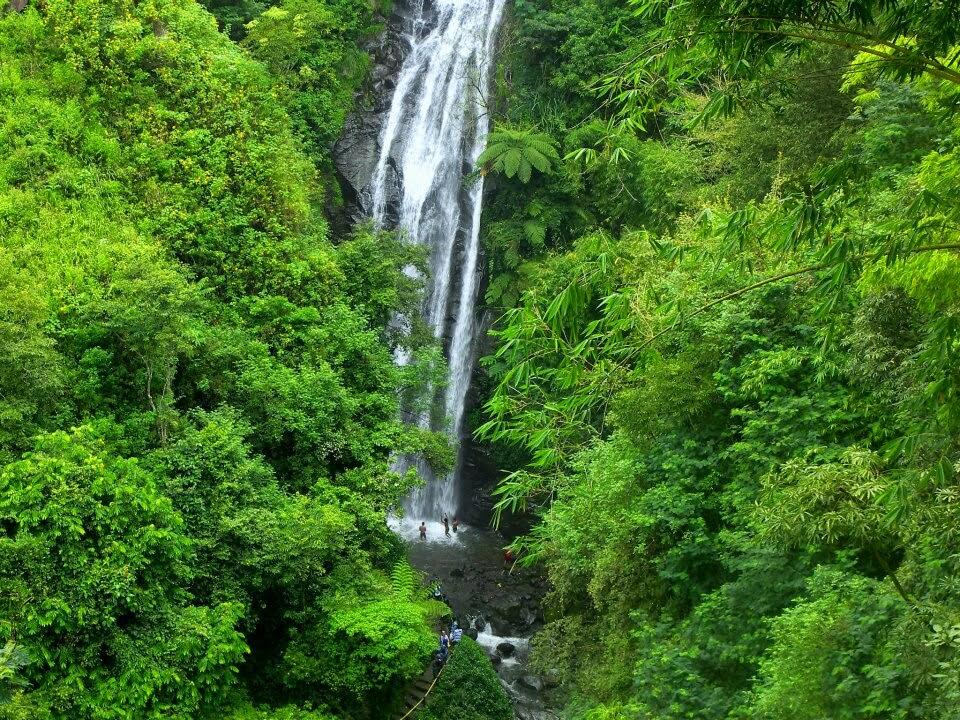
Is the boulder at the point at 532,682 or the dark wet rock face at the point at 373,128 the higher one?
the dark wet rock face at the point at 373,128

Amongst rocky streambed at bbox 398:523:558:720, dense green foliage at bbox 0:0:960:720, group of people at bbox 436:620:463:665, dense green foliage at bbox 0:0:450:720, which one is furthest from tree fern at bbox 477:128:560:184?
group of people at bbox 436:620:463:665

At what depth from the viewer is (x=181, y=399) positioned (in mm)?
14031

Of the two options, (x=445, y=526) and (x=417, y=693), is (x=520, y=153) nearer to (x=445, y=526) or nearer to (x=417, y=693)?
(x=445, y=526)

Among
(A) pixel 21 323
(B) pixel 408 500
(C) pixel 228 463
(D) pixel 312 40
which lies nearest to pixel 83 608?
(C) pixel 228 463

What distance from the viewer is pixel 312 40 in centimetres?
2398

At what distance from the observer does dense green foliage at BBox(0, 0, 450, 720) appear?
10211 mm

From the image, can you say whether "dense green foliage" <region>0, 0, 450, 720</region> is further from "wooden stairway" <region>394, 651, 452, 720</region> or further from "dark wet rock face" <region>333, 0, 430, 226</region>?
"dark wet rock face" <region>333, 0, 430, 226</region>

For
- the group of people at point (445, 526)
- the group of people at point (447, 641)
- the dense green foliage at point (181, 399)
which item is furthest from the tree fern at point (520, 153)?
the group of people at point (447, 641)

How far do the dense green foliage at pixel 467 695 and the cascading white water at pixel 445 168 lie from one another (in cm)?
969

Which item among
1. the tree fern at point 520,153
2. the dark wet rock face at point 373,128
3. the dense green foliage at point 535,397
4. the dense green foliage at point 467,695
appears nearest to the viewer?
the dense green foliage at point 535,397

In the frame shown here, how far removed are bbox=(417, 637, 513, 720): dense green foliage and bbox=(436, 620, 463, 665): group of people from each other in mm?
1972

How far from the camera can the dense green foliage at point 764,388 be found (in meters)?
5.08

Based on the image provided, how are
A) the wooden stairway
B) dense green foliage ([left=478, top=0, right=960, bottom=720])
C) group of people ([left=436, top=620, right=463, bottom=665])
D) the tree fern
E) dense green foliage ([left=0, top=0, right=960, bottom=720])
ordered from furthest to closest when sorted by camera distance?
the tree fern → group of people ([left=436, top=620, right=463, bottom=665]) → the wooden stairway → dense green foliage ([left=0, top=0, right=960, bottom=720]) → dense green foliage ([left=478, top=0, right=960, bottom=720])

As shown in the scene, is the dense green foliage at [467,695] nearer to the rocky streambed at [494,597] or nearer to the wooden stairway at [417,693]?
the wooden stairway at [417,693]
